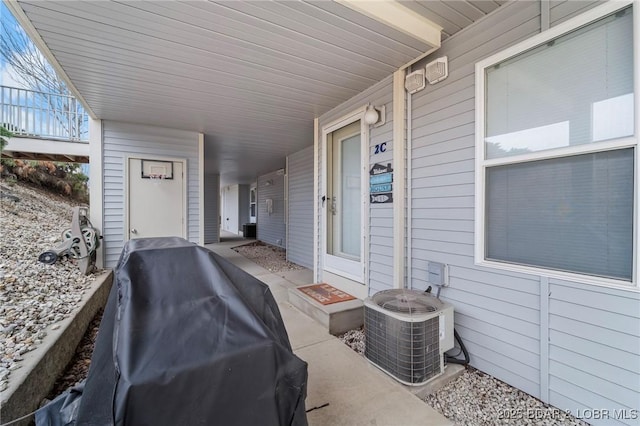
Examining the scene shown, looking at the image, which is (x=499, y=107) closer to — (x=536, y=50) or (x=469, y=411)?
(x=536, y=50)

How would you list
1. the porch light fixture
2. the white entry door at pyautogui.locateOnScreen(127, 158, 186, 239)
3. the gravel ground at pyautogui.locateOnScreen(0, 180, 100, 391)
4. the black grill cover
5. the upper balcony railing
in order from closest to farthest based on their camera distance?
the black grill cover → the gravel ground at pyautogui.locateOnScreen(0, 180, 100, 391) → the porch light fixture → the white entry door at pyautogui.locateOnScreen(127, 158, 186, 239) → the upper balcony railing

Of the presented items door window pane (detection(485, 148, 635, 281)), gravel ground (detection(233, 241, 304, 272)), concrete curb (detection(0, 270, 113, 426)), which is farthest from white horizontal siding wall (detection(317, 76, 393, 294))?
gravel ground (detection(233, 241, 304, 272))

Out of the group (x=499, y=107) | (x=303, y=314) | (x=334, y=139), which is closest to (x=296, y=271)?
→ (x=303, y=314)

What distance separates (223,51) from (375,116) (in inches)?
65.5

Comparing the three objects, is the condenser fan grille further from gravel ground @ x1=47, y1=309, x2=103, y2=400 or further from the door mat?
gravel ground @ x1=47, y1=309, x2=103, y2=400

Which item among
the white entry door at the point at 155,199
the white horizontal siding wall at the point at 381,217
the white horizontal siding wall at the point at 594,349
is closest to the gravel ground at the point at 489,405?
the white horizontal siding wall at the point at 594,349

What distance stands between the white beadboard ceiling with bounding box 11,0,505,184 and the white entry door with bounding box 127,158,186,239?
0.92 meters

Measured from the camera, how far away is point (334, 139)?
4.13 meters

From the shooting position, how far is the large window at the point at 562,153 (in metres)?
1.64

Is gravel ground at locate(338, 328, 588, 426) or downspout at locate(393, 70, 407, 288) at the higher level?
downspout at locate(393, 70, 407, 288)

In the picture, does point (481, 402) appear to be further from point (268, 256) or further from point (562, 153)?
point (268, 256)

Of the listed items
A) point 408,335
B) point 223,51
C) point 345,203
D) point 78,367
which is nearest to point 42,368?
point 78,367

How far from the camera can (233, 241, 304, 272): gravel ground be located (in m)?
6.20

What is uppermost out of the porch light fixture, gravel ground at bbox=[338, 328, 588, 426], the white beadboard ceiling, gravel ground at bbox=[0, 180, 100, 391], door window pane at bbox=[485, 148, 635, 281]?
the white beadboard ceiling
